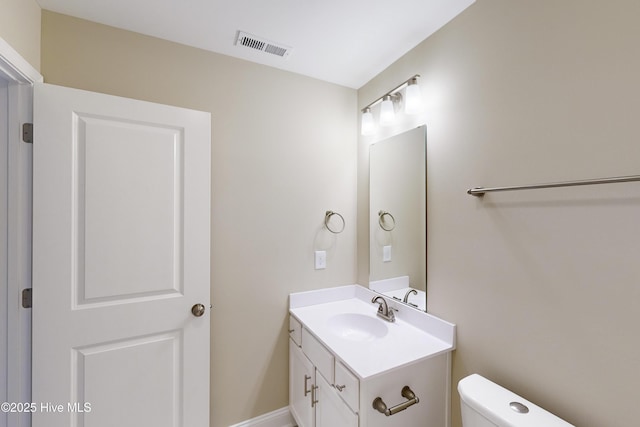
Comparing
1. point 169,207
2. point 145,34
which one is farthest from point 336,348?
point 145,34

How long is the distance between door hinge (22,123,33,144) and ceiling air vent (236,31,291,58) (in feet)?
3.50

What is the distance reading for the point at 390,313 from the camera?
5.25 feet

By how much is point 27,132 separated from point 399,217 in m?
1.90

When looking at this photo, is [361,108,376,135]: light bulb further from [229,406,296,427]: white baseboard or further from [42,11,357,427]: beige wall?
[229,406,296,427]: white baseboard

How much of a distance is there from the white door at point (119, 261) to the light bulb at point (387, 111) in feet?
3.41

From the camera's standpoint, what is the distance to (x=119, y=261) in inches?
51.0

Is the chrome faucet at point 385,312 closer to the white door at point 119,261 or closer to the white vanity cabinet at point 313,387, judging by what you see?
the white vanity cabinet at point 313,387

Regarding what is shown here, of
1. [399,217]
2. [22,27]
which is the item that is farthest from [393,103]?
[22,27]

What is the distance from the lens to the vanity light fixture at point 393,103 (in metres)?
1.48

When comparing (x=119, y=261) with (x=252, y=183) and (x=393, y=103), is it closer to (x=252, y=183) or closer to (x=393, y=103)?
(x=252, y=183)

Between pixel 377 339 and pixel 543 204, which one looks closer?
pixel 543 204

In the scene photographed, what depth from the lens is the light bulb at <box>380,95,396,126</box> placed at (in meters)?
1.64

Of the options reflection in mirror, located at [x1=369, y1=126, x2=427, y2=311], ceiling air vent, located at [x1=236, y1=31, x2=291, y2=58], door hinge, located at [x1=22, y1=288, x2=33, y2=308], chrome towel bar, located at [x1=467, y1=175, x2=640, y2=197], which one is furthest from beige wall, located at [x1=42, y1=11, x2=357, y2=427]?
chrome towel bar, located at [x1=467, y1=175, x2=640, y2=197]

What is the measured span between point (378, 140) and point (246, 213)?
102cm
